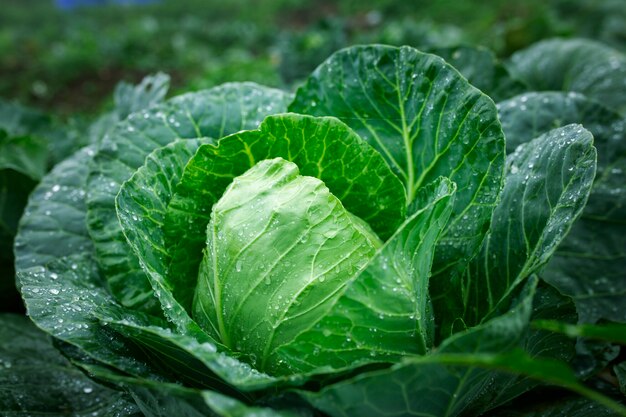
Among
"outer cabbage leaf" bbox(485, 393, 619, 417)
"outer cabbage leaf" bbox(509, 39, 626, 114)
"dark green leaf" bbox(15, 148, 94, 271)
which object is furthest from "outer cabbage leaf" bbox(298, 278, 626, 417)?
"outer cabbage leaf" bbox(509, 39, 626, 114)

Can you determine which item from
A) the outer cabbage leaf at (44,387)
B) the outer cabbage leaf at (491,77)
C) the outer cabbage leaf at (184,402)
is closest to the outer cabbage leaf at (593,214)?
the outer cabbage leaf at (491,77)

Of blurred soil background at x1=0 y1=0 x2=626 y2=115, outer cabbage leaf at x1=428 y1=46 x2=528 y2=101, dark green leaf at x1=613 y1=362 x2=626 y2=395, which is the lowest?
blurred soil background at x1=0 y1=0 x2=626 y2=115

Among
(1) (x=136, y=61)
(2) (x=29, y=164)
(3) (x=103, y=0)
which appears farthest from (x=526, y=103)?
(3) (x=103, y=0)

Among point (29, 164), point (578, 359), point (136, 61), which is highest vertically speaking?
point (29, 164)

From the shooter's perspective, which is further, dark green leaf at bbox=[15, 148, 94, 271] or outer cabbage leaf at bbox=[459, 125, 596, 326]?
dark green leaf at bbox=[15, 148, 94, 271]

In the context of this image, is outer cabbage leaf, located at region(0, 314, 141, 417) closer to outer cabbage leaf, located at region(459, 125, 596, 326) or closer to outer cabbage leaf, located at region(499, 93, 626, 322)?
outer cabbage leaf, located at region(459, 125, 596, 326)

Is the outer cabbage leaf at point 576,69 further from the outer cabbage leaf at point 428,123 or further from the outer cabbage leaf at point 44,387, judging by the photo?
the outer cabbage leaf at point 44,387

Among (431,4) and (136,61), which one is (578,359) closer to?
(136,61)

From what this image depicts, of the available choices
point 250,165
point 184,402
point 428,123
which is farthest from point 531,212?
point 184,402
